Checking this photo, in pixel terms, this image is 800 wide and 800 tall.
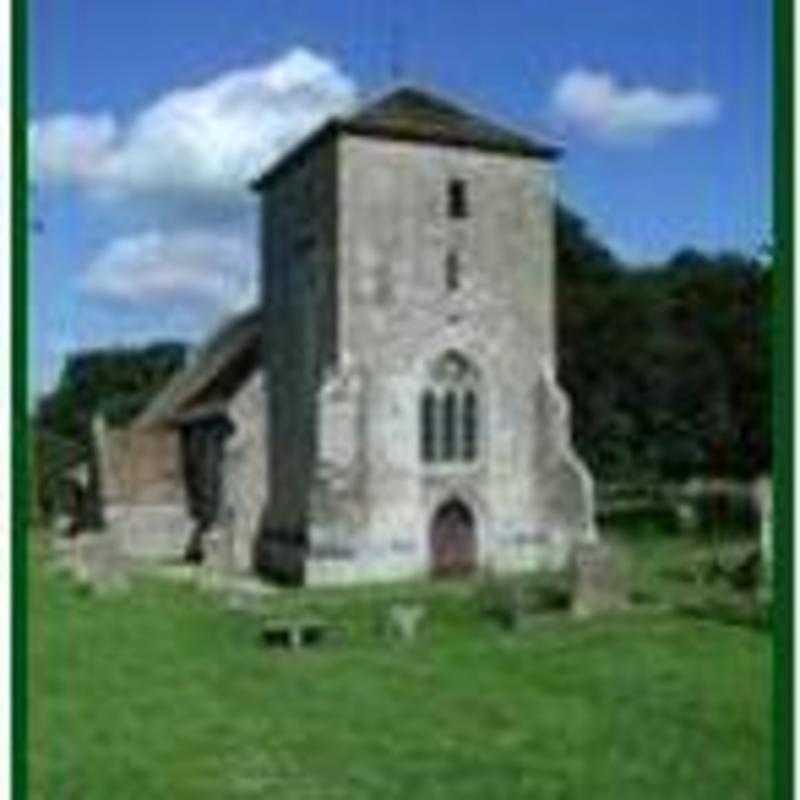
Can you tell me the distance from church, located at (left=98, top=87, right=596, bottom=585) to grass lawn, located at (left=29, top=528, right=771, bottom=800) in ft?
32.4

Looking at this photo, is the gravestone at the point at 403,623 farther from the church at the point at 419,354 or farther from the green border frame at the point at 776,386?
the green border frame at the point at 776,386

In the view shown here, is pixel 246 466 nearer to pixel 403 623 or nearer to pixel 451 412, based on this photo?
pixel 451 412

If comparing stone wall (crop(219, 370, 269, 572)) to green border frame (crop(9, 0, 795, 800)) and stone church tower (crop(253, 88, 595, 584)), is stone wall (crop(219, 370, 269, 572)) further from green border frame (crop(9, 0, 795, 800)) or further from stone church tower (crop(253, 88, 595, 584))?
green border frame (crop(9, 0, 795, 800))

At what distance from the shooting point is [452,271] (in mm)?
25719

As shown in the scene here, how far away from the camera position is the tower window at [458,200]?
2561cm

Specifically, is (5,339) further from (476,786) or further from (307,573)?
(307,573)

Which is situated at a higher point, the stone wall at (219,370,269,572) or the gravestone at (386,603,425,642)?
the stone wall at (219,370,269,572)

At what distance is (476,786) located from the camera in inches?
297

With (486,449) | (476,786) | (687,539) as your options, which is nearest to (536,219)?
(486,449)

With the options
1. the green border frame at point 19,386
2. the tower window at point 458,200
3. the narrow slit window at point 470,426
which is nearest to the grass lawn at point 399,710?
the green border frame at point 19,386

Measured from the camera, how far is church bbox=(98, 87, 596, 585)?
25297mm

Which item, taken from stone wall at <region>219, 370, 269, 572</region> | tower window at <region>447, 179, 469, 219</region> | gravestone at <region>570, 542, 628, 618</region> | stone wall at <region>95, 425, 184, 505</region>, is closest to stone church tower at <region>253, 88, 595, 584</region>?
tower window at <region>447, 179, 469, 219</region>

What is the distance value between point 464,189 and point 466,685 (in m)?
14.8

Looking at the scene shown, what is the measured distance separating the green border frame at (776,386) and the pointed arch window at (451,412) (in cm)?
2196
